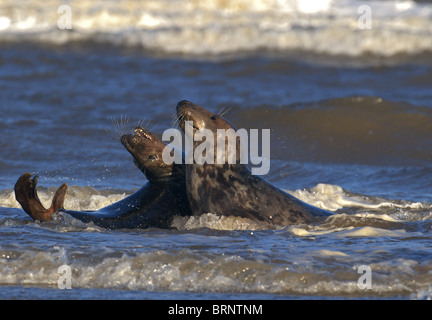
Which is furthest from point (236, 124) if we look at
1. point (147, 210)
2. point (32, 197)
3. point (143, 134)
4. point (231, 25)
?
point (231, 25)

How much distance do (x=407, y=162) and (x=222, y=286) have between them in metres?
5.92

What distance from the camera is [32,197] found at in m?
6.11

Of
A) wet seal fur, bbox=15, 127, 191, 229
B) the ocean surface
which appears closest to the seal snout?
wet seal fur, bbox=15, 127, 191, 229

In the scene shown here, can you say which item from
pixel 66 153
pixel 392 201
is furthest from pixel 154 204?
pixel 66 153

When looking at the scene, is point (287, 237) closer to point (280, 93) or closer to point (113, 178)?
point (113, 178)

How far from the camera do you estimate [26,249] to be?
5.46 metres

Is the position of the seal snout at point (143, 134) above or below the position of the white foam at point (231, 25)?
below

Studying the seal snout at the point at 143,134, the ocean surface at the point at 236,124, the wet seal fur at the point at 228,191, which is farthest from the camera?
the seal snout at the point at 143,134

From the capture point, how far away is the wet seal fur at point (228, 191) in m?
6.23

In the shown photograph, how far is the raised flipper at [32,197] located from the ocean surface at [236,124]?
91mm

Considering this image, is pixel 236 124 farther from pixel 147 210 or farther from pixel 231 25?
pixel 231 25

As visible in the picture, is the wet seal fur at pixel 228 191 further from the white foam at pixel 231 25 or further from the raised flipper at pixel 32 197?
the white foam at pixel 231 25

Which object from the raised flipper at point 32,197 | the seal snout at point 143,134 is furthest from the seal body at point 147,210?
the seal snout at point 143,134

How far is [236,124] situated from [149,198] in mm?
5910
